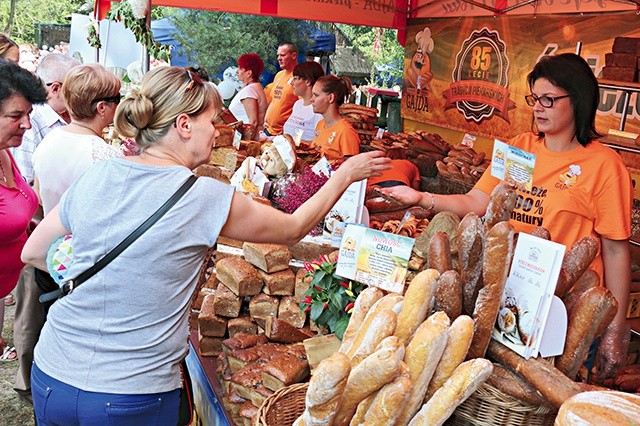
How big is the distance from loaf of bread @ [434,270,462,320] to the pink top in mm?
1937

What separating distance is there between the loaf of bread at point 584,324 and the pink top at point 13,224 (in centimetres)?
Answer: 224

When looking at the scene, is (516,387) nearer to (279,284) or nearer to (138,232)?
(138,232)

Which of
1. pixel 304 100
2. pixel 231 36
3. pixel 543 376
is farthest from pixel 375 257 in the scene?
pixel 231 36

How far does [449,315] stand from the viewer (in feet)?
5.65

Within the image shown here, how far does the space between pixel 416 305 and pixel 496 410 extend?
12.4 inches

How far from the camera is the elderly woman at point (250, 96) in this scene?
740cm

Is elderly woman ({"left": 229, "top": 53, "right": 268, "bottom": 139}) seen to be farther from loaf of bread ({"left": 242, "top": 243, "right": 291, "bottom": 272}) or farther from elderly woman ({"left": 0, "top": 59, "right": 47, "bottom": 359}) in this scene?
elderly woman ({"left": 0, "top": 59, "right": 47, "bottom": 359})

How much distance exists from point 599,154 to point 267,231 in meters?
1.54

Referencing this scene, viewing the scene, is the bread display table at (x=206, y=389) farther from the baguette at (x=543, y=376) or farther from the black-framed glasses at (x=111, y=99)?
the baguette at (x=543, y=376)

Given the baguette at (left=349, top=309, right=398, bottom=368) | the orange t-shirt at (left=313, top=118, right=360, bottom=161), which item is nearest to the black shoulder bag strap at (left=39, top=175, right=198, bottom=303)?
the baguette at (left=349, top=309, right=398, bottom=368)

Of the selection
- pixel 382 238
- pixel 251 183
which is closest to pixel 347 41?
pixel 251 183

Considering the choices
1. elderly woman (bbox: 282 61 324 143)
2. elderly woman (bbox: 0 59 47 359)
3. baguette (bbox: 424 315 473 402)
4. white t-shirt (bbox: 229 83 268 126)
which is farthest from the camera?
white t-shirt (bbox: 229 83 268 126)

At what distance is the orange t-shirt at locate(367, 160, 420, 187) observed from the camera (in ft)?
12.8

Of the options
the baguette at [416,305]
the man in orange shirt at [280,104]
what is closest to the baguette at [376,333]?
the baguette at [416,305]
